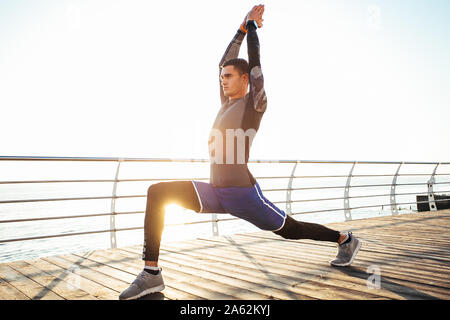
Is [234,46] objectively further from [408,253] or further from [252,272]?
[408,253]

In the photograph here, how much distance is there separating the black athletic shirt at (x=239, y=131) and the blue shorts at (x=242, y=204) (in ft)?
0.16

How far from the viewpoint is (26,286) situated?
2.30 meters

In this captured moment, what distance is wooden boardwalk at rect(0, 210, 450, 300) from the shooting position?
2.06m

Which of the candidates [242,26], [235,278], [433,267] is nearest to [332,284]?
[235,278]

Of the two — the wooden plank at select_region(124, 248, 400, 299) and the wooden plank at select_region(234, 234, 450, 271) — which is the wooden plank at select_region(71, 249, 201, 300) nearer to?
the wooden plank at select_region(124, 248, 400, 299)

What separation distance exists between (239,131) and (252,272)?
123 centimetres

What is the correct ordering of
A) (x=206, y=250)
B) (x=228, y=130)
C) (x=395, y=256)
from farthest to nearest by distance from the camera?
(x=206, y=250) < (x=395, y=256) < (x=228, y=130)

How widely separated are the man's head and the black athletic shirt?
9 cm

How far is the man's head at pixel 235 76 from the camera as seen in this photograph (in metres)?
2.07

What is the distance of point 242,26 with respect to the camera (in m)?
2.39

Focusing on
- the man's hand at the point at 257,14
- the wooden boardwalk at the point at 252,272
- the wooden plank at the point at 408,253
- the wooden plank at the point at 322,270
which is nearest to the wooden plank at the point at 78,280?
the wooden boardwalk at the point at 252,272

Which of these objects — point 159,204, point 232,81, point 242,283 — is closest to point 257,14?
point 232,81
